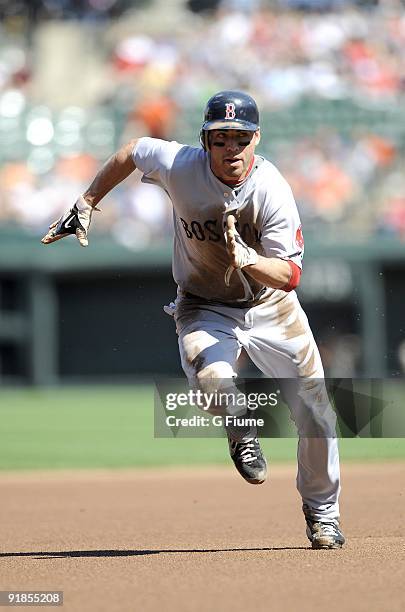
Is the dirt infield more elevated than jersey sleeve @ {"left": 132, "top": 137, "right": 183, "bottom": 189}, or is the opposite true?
jersey sleeve @ {"left": 132, "top": 137, "right": 183, "bottom": 189}

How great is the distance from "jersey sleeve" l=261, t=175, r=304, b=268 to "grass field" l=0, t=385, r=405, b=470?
317cm

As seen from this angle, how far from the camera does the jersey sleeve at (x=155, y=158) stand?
5.12m

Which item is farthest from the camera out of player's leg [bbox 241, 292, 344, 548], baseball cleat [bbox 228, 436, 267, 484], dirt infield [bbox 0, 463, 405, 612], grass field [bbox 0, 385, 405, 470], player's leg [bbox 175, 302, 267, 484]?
grass field [bbox 0, 385, 405, 470]

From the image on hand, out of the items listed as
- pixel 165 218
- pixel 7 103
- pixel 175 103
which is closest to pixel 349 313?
pixel 165 218

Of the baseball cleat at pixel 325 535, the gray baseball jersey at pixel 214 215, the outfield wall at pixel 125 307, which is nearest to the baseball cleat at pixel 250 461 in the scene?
the baseball cleat at pixel 325 535

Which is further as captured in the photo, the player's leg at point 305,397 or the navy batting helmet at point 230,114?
the player's leg at point 305,397

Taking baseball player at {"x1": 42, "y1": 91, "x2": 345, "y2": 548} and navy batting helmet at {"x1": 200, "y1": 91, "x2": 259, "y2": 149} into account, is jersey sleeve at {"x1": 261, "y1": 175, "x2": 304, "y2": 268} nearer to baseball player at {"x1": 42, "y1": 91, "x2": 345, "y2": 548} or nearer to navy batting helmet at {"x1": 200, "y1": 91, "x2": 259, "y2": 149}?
baseball player at {"x1": 42, "y1": 91, "x2": 345, "y2": 548}

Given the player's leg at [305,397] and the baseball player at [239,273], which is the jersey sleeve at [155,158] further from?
the player's leg at [305,397]

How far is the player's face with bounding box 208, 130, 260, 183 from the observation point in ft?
16.0

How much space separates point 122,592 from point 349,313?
11800 millimetres

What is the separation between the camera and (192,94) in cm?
1627

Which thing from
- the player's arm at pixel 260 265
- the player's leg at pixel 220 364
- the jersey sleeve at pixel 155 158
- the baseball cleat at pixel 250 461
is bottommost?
the baseball cleat at pixel 250 461

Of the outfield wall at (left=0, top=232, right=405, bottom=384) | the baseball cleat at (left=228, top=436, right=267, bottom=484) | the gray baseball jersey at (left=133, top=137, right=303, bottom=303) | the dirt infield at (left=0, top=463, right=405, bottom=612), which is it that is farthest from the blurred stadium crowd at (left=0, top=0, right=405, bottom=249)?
the baseball cleat at (left=228, top=436, right=267, bottom=484)

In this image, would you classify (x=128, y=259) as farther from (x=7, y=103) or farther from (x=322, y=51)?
(x=322, y=51)
